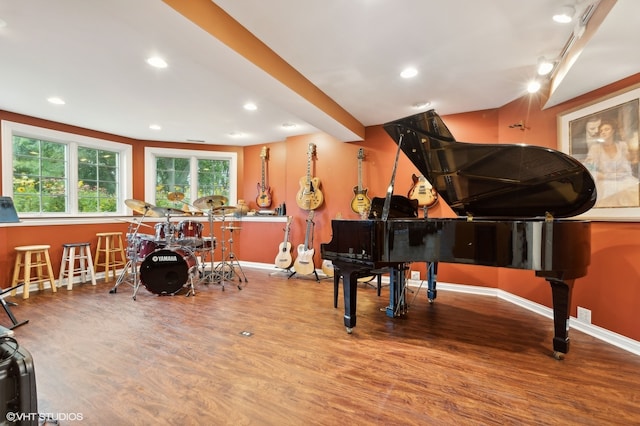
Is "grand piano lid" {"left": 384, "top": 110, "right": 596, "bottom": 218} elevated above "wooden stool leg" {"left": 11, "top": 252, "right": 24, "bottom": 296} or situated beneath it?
elevated above

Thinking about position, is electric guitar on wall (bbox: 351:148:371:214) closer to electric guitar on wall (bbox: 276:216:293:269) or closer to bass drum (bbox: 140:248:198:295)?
electric guitar on wall (bbox: 276:216:293:269)

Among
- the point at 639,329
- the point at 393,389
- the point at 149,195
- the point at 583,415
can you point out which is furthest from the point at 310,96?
the point at 149,195

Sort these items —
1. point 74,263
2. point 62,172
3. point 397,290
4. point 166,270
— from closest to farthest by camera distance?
point 397,290, point 166,270, point 74,263, point 62,172

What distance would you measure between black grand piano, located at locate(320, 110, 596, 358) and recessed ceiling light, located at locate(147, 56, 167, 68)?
6.78 ft

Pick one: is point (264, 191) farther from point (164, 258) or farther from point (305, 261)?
point (164, 258)

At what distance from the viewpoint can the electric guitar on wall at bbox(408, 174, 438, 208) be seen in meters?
4.14

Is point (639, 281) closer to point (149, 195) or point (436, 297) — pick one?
point (436, 297)

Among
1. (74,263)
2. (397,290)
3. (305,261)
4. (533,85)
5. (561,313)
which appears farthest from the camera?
(305,261)

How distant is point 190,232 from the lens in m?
4.26

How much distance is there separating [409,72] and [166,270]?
3.67m

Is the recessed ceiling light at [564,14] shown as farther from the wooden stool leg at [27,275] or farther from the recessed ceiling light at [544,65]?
the wooden stool leg at [27,275]

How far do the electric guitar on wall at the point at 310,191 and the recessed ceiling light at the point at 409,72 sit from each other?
2.33m

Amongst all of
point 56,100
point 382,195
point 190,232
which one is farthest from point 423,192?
point 56,100

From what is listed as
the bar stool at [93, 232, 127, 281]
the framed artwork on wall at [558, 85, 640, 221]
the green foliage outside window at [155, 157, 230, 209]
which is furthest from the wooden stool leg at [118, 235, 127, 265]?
the framed artwork on wall at [558, 85, 640, 221]
